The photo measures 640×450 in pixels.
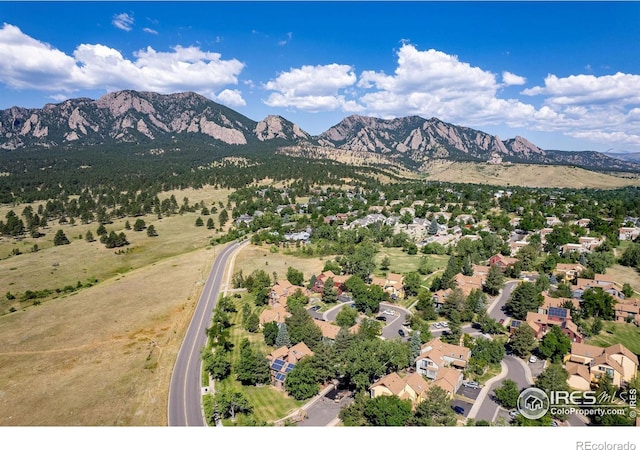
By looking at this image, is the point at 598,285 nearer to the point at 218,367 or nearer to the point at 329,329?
the point at 329,329

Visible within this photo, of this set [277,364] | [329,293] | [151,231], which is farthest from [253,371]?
[151,231]

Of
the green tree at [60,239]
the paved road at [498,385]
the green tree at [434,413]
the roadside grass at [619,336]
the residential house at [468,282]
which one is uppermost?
the green tree at [434,413]

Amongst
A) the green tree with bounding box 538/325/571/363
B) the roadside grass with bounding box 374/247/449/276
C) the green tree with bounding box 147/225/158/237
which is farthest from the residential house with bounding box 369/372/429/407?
the green tree with bounding box 147/225/158/237

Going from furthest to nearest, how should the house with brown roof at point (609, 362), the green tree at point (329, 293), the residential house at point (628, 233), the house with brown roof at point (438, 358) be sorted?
the residential house at point (628, 233)
the green tree at point (329, 293)
the house with brown roof at point (438, 358)
the house with brown roof at point (609, 362)

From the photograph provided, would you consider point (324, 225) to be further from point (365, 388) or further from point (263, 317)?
point (365, 388)

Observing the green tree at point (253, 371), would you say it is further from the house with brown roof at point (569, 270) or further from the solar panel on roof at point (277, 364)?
the house with brown roof at point (569, 270)

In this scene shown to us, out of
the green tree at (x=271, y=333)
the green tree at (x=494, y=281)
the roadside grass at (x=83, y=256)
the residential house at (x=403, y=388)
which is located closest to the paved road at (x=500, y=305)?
the green tree at (x=494, y=281)

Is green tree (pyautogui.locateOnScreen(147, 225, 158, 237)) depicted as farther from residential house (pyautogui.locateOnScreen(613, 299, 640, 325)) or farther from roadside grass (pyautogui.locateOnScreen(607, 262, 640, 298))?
roadside grass (pyautogui.locateOnScreen(607, 262, 640, 298))
